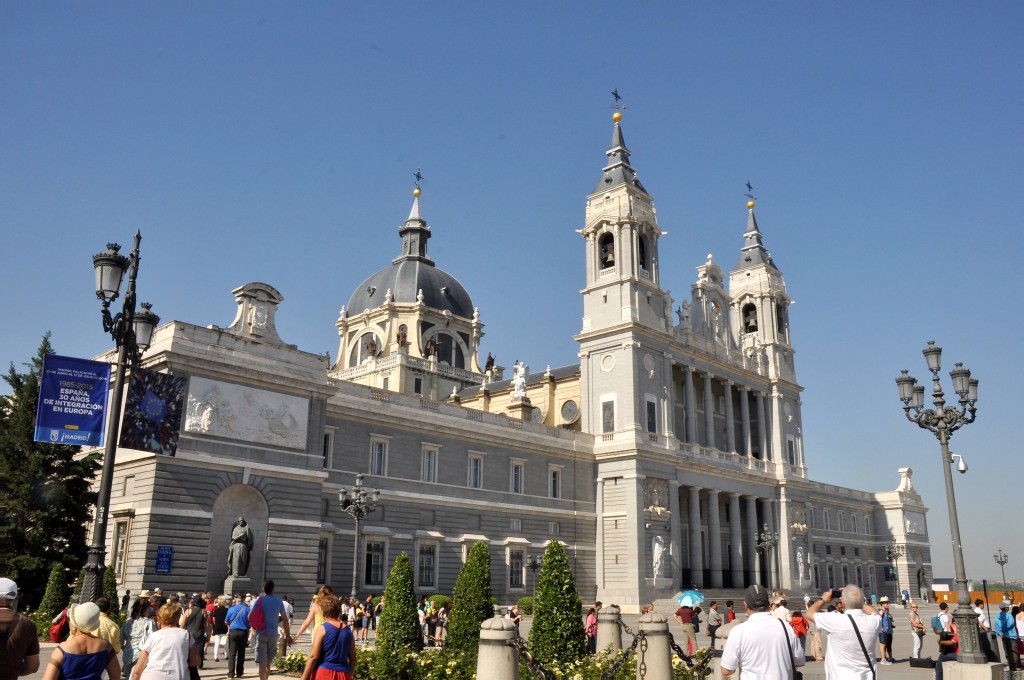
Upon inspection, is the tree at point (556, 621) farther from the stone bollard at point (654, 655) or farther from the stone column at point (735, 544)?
the stone column at point (735, 544)

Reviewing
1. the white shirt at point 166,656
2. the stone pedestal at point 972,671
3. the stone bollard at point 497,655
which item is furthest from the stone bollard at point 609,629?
the white shirt at point 166,656

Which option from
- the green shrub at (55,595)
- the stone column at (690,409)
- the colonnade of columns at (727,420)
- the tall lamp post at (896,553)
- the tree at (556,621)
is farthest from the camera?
the tall lamp post at (896,553)

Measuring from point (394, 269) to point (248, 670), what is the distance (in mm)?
58097

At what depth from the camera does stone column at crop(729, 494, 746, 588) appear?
52656 mm

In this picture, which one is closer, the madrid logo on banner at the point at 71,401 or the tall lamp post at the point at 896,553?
the madrid logo on banner at the point at 71,401

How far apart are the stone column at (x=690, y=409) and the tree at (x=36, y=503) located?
3267 cm

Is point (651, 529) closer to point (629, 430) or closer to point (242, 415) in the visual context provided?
point (629, 430)

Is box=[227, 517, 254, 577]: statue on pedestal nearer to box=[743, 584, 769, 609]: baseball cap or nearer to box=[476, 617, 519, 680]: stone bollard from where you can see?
box=[476, 617, 519, 680]: stone bollard

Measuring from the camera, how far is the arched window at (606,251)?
50.3 m

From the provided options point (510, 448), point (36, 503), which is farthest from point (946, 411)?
point (36, 503)

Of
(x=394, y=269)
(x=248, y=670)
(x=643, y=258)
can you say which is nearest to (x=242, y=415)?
(x=248, y=670)

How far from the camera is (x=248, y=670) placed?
18.0 meters

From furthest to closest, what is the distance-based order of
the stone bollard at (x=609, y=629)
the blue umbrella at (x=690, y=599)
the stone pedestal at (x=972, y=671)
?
the blue umbrella at (x=690, y=599)
the stone bollard at (x=609, y=629)
the stone pedestal at (x=972, y=671)

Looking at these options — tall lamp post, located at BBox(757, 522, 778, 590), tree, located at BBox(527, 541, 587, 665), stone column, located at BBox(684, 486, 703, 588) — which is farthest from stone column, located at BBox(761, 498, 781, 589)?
tree, located at BBox(527, 541, 587, 665)
